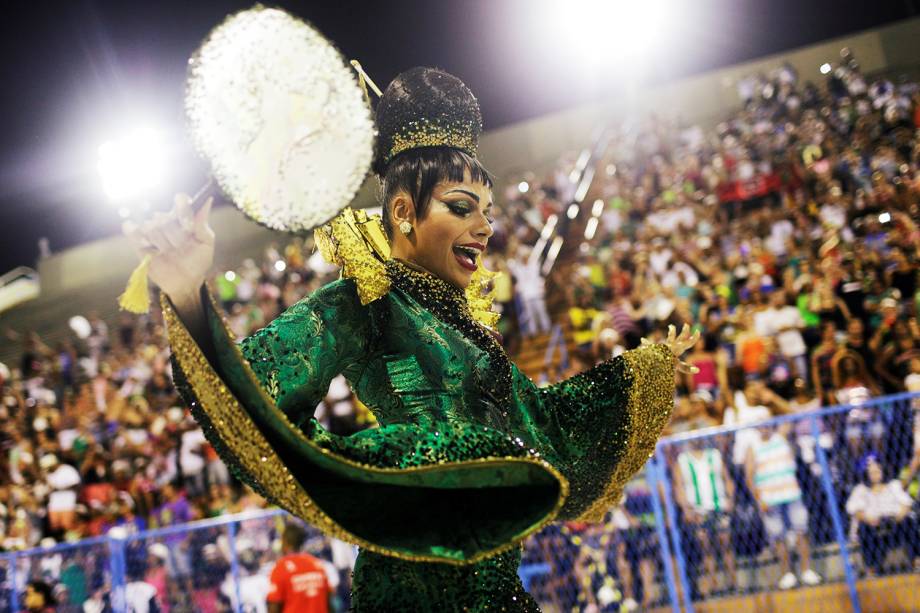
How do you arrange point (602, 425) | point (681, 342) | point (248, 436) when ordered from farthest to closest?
point (681, 342) → point (602, 425) → point (248, 436)

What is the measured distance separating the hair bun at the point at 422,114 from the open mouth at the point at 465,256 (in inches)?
9.3

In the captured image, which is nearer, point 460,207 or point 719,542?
point 460,207

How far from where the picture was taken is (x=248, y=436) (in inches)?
67.2

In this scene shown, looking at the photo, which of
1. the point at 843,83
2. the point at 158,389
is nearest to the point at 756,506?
the point at 158,389

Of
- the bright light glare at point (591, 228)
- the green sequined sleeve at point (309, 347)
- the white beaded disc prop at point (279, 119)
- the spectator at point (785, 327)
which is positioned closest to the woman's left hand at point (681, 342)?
the green sequined sleeve at point (309, 347)

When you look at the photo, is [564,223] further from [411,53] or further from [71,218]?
[71,218]

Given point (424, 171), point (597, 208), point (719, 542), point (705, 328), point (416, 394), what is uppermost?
point (597, 208)

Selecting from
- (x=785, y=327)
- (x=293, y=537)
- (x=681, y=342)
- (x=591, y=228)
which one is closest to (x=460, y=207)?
(x=681, y=342)

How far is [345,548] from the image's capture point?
662 cm

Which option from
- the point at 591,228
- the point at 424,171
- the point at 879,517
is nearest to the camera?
the point at 424,171

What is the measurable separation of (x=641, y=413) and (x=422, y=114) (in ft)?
3.05

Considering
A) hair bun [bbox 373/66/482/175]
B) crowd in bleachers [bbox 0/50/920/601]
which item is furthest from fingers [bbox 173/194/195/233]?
crowd in bleachers [bbox 0/50/920/601]

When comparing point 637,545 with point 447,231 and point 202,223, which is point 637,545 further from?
point 202,223

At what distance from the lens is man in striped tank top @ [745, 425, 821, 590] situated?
615 centimetres
